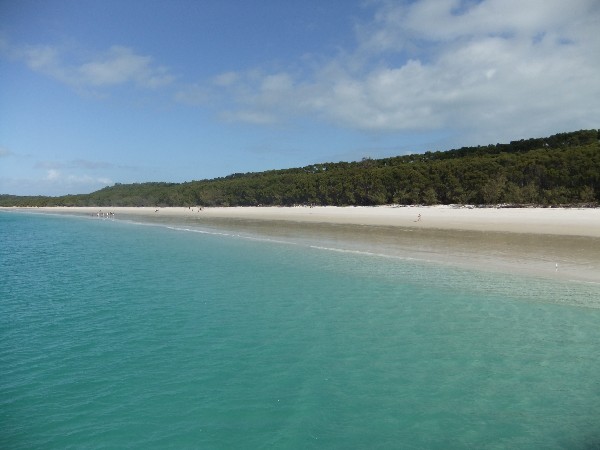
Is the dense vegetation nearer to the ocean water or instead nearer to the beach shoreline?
the beach shoreline

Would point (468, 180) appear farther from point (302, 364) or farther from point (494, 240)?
point (302, 364)

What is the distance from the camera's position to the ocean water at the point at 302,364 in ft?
17.5

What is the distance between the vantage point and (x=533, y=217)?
34.0 m

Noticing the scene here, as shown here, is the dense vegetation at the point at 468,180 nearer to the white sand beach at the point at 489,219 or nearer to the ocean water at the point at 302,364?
the white sand beach at the point at 489,219

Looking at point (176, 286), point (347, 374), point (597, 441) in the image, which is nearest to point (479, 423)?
point (597, 441)

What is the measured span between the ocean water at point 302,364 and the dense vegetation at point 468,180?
108ft

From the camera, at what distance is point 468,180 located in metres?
49.8

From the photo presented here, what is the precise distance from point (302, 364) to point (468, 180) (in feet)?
157

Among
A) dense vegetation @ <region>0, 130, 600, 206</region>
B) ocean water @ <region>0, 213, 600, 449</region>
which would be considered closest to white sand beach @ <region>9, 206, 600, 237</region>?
dense vegetation @ <region>0, 130, 600, 206</region>

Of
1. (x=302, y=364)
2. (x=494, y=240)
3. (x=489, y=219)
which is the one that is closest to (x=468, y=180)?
(x=489, y=219)

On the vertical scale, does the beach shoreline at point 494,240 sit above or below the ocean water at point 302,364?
above

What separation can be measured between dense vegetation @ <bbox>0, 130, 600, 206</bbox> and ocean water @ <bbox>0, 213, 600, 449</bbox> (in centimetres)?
3293

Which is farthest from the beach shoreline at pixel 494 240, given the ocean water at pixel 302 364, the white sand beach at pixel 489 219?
the ocean water at pixel 302 364

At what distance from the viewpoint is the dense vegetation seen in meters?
40.7
